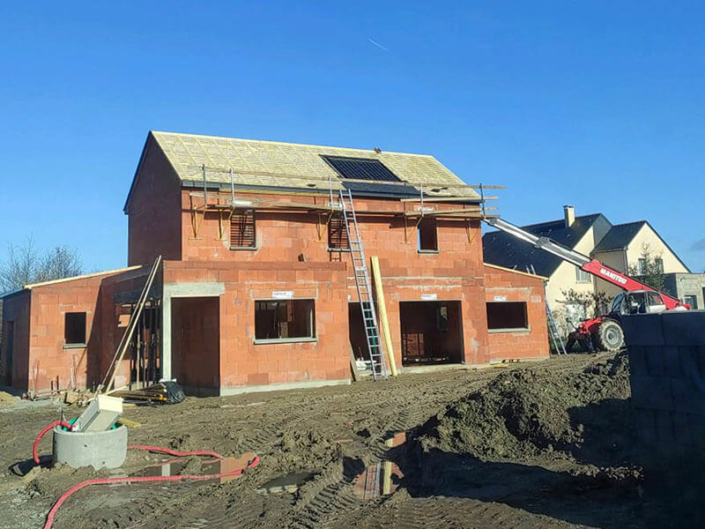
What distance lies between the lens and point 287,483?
766 centimetres

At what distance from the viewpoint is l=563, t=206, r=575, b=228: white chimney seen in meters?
41.0

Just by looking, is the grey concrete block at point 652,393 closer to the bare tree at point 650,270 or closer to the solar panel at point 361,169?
the solar panel at point 361,169

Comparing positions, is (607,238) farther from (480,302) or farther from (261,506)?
(261,506)

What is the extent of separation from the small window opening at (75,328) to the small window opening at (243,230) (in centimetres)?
576

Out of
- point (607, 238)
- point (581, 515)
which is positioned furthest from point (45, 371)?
point (607, 238)

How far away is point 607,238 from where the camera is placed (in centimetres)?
3938

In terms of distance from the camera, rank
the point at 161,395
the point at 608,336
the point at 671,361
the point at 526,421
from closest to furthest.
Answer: the point at 671,361 → the point at 526,421 → the point at 161,395 → the point at 608,336

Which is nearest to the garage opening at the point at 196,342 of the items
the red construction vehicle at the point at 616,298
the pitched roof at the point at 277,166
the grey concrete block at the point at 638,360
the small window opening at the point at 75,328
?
the small window opening at the point at 75,328

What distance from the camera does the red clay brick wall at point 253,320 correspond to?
641 inches

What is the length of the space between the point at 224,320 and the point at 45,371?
6879 millimetres

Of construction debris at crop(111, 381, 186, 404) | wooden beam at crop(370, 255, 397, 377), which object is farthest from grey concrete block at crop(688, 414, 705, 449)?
wooden beam at crop(370, 255, 397, 377)

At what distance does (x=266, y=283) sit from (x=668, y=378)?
12.4 meters

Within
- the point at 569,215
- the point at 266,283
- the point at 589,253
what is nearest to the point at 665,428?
the point at 266,283

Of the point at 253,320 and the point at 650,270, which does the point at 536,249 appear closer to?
the point at 650,270
